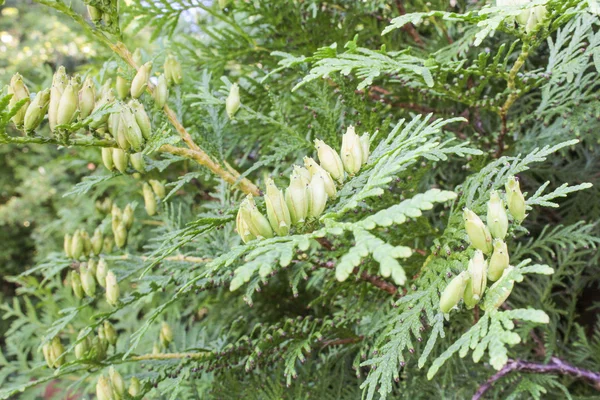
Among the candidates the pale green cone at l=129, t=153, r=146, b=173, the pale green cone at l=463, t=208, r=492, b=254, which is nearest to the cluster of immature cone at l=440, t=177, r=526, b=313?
the pale green cone at l=463, t=208, r=492, b=254

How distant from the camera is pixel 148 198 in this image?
3.72 ft

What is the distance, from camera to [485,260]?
2.00 feet

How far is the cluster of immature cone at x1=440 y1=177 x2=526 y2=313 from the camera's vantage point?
0.59 meters

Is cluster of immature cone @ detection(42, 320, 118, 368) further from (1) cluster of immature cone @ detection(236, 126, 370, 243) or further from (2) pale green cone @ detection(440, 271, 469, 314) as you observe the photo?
(2) pale green cone @ detection(440, 271, 469, 314)

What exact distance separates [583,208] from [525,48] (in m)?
0.56

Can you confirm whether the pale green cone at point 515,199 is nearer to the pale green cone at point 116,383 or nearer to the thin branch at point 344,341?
the thin branch at point 344,341

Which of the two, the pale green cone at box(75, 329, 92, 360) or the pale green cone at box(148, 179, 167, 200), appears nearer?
the pale green cone at box(75, 329, 92, 360)

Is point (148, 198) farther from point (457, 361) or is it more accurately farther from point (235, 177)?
point (457, 361)

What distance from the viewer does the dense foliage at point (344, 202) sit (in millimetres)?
636

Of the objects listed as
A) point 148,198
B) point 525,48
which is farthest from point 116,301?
point 525,48

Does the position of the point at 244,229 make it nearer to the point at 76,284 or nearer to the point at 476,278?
the point at 476,278

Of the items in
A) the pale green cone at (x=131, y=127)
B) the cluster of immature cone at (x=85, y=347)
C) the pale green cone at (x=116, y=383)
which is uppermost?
the pale green cone at (x=131, y=127)

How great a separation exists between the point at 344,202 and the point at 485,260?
0.63 feet

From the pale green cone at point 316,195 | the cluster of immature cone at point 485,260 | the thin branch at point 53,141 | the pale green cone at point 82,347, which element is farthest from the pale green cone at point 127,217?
the cluster of immature cone at point 485,260
